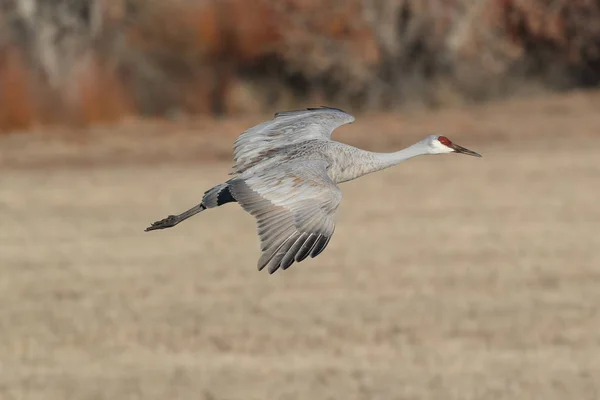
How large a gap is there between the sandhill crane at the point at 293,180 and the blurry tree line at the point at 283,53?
2234 cm

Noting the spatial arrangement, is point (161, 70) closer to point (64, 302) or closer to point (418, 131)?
point (418, 131)

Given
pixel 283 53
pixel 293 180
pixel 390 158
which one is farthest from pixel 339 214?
pixel 293 180

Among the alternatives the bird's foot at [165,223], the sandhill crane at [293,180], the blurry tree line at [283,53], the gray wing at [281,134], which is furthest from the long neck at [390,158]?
the blurry tree line at [283,53]

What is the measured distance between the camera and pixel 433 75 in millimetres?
30984

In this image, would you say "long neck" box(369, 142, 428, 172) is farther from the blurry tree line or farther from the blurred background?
the blurry tree line

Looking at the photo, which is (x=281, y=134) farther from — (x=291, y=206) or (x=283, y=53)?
(x=283, y=53)

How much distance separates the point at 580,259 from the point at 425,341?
4.42 metres

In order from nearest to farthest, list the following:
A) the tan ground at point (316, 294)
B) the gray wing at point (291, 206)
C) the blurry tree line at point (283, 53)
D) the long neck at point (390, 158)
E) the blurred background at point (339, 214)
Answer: the gray wing at point (291, 206) → the long neck at point (390, 158) → the tan ground at point (316, 294) → the blurred background at point (339, 214) → the blurry tree line at point (283, 53)

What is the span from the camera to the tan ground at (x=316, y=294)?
11508 millimetres

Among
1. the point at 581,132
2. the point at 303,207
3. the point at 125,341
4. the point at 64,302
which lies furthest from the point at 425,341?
the point at 581,132

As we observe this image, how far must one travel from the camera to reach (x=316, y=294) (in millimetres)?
14820

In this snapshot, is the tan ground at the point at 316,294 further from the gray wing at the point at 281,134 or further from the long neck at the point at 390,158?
the long neck at the point at 390,158

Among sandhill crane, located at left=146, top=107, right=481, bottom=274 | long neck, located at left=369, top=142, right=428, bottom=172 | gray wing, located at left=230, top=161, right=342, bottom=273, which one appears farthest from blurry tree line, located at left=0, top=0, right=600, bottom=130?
gray wing, located at left=230, top=161, right=342, bottom=273

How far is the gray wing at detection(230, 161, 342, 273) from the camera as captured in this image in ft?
19.0
